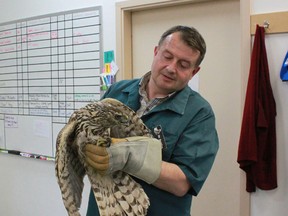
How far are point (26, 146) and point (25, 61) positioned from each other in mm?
824

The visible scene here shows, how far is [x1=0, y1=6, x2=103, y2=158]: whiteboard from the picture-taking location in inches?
103

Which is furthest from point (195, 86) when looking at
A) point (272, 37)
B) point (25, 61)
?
point (25, 61)

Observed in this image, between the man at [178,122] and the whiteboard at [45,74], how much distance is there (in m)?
1.40

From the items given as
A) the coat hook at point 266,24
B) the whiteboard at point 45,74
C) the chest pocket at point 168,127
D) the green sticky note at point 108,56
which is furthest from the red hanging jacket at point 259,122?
the whiteboard at point 45,74

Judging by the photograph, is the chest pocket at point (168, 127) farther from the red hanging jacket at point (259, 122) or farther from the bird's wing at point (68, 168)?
the red hanging jacket at point (259, 122)

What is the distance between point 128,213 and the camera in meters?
0.94

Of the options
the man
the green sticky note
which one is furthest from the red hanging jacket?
the green sticky note

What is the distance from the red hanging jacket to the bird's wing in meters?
1.14

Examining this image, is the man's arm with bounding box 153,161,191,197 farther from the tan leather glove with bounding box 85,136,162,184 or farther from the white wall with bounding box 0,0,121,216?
the white wall with bounding box 0,0,121,216

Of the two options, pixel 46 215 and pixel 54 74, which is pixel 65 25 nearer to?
pixel 54 74

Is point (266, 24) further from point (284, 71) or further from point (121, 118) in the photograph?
point (121, 118)

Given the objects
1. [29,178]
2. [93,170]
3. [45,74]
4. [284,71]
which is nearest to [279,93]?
[284,71]

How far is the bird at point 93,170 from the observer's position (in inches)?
36.4

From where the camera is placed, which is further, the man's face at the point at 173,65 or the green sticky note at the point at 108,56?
the green sticky note at the point at 108,56
